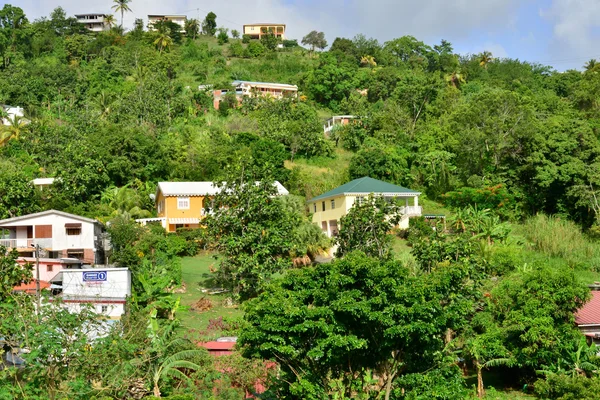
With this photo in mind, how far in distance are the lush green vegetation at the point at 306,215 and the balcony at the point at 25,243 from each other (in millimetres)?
3857

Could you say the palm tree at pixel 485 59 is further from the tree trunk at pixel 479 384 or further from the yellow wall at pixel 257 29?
the tree trunk at pixel 479 384

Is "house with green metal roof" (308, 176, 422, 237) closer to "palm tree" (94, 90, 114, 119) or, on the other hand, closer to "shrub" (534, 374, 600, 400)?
"shrub" (534, 374, 600, 400)

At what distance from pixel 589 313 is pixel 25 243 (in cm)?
2642

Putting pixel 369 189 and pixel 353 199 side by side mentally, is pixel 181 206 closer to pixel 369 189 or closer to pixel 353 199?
pixel 353 199

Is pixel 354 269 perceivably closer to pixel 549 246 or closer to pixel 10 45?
pixel 549 246

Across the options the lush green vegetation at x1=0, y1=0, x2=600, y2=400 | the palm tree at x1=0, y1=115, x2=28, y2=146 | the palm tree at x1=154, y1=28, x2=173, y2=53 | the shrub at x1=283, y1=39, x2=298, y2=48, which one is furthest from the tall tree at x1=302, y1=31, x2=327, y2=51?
the palm tree at x1=0, y1=115, x2=28, y2=146

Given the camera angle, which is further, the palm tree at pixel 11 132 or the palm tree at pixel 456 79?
the palm tree at pixel 456 79

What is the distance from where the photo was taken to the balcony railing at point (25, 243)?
36.6 metres

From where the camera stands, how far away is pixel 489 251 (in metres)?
36.6

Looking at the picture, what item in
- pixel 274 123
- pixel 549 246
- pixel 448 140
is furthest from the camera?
pixel 274 123

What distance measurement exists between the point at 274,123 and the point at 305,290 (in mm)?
38569

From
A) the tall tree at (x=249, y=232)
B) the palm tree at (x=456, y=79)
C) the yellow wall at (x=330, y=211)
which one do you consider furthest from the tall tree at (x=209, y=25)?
the tall tree at (x=249, y=232)

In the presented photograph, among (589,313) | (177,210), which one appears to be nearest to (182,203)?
(177,210)

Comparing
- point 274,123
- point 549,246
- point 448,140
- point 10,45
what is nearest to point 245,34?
point 10,45
